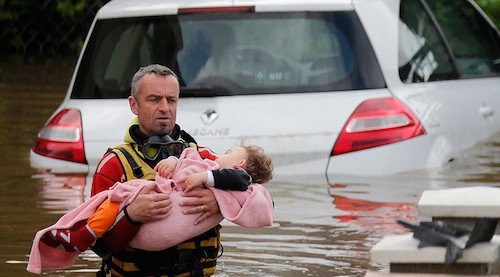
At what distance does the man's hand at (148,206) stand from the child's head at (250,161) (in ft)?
0.91

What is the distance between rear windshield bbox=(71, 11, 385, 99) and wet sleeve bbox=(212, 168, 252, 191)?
4.09 metres

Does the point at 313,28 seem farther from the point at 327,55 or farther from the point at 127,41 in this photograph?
the point at 127,41

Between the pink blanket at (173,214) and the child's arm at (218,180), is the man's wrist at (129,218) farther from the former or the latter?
the child's arm at (218,180)

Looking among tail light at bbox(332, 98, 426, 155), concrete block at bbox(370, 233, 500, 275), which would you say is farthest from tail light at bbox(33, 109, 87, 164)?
concrete block at bbox(370, 233, 500, 275)

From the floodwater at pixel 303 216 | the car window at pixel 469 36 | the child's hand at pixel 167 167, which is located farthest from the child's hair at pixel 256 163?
the car window at pixel 469 36

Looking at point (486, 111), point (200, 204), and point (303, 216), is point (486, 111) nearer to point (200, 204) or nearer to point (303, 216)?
point (303, 216)

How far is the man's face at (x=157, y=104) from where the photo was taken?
19.2 feet

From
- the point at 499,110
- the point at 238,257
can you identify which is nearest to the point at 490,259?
the point at 238,257

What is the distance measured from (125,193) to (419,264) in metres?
1.18

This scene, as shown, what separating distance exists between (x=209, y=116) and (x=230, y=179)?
4.02 meters

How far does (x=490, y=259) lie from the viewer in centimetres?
487

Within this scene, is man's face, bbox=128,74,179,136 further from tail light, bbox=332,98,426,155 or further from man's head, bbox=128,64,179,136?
tail light, bbox=332,98,426,155

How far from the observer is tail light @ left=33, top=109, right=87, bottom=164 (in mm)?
9891

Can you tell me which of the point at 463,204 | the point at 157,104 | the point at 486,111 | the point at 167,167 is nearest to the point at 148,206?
the point at 167,167
